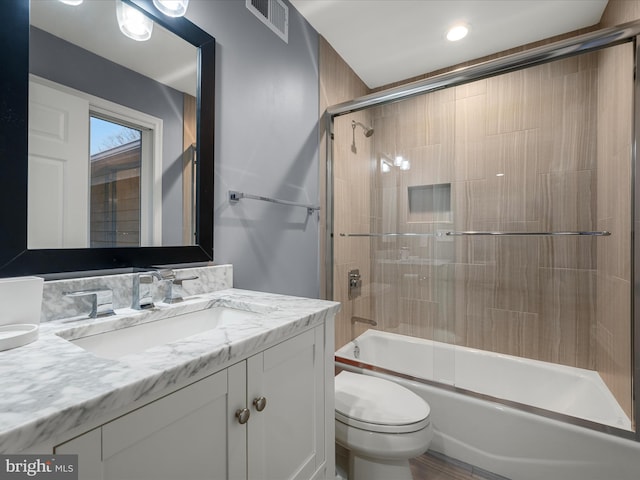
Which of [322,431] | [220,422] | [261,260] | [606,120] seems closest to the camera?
[220,422]

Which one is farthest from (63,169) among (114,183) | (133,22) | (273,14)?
(273,14)

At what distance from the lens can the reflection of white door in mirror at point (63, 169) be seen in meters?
0.81

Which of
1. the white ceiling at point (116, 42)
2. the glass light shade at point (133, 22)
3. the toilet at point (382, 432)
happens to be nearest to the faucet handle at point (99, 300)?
the white ceiling at point (116, 42)

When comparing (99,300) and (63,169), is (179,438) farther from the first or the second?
(63,169)

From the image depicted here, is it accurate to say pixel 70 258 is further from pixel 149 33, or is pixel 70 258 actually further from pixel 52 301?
pixel 149 33

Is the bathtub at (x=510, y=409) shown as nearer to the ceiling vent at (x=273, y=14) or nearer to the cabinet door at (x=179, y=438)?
the cabinet door at (x=179, y=438)

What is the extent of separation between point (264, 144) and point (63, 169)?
86 centimetres

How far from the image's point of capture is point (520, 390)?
1890mm

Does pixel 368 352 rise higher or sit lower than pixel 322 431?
lower

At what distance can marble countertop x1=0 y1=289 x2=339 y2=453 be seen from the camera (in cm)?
38

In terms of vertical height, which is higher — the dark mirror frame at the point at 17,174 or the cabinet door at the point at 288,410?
the dark mirror frame at the point at 17,174

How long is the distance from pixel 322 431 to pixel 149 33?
146cm

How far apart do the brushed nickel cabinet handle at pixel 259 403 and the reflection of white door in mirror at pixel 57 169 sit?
680 millimetres

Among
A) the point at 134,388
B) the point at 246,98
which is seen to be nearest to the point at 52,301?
the point at 134,388
